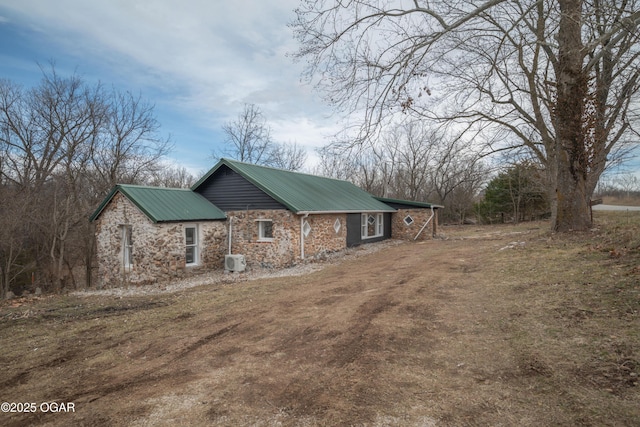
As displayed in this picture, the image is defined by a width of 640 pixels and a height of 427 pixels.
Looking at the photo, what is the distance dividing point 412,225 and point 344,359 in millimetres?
18935

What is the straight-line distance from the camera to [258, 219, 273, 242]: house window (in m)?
14.7

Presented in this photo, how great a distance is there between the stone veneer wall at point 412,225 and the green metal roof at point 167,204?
12.1m

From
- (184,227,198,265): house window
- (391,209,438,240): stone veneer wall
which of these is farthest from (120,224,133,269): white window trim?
(391,209,438,240): stone veneer wall

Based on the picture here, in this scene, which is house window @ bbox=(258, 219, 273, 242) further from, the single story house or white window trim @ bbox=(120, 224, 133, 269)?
white window trim @ bbox=(120, 224, 133, 269)

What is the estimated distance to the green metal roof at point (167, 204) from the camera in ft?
42.0

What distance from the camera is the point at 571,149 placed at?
38.5 feet

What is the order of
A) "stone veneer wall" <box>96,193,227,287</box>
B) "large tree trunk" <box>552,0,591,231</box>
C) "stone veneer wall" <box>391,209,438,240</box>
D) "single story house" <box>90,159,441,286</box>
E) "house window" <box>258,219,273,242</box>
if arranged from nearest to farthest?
"large tree trunk" <box>552,0,591,231</box> → "stone veneer wall" <box>96,193,227,287</box> → "single story house" <box>90,159,441,286</box> → "house window" <box>258,219,273,242</box> → "stone veneer wall" <box>391,209,438,240</box>

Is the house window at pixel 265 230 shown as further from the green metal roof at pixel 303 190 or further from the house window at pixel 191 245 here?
the house window at pixel 191 245

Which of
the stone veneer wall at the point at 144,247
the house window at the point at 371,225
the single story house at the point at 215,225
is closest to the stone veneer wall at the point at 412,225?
the house window at the point at 371,225

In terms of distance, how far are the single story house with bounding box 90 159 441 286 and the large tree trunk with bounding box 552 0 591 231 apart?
8714 millimetres

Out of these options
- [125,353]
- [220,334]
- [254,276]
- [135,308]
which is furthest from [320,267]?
[125,353]

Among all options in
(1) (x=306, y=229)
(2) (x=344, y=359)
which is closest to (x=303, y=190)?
(1) (x=306, y=229)

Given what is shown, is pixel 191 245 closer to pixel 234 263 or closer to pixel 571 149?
pixel 234 263

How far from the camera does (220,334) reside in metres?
5.90
